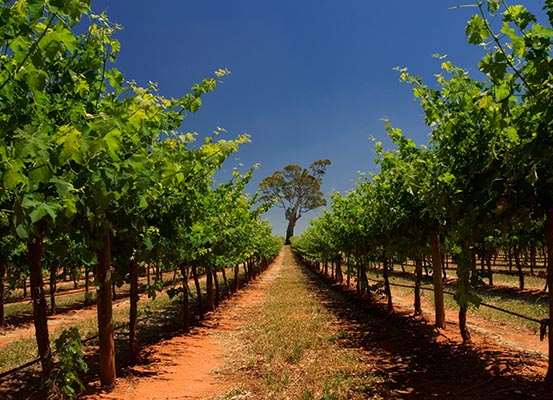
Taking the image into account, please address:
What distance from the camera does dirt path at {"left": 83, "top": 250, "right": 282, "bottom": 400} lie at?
714 centimetres

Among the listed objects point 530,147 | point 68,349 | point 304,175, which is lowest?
point 68,349

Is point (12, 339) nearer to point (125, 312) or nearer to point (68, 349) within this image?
point (125, 312)

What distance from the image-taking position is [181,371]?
28.8ft

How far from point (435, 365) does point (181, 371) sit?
206 inches

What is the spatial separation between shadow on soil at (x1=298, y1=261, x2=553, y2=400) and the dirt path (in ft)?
10.8

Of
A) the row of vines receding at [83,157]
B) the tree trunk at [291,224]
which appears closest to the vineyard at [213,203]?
the row of vines receding at [83,157]

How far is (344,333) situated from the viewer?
11.4 m

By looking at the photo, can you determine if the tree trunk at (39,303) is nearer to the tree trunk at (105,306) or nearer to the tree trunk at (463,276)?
the tree trunk at (105,306)

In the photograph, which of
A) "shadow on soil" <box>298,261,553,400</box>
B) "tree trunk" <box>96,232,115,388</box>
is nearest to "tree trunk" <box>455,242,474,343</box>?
"shadow on soil" <box>298,261,553,400</box>

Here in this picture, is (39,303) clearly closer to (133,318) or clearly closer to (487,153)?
(133,318)

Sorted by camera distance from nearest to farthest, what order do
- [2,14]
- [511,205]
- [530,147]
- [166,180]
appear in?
[2,14], [530,147], [166,180], [511,205]

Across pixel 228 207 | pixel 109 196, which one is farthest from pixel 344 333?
pixel 109 196

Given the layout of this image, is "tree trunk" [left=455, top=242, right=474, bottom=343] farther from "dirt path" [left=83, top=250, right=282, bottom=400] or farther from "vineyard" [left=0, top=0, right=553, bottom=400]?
"dirt path" [left=83, top=250, right=282, bottom=400]

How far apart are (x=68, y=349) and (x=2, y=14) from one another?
13.0ft
